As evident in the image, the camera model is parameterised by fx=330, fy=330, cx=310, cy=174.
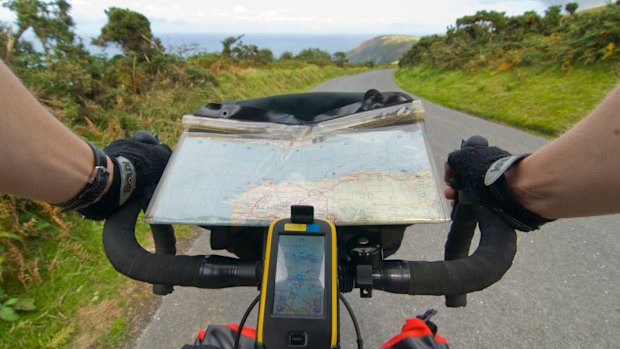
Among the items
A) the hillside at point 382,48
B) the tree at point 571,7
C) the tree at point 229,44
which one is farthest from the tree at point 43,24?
the hillside at point 382,48

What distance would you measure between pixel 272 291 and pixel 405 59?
39229 mm

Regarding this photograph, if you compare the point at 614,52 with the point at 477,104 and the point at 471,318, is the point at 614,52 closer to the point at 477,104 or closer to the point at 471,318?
the point at 477,104

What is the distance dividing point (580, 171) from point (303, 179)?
634 millimetres

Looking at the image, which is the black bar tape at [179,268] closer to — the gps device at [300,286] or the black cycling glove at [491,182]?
the gps device at [300,286]

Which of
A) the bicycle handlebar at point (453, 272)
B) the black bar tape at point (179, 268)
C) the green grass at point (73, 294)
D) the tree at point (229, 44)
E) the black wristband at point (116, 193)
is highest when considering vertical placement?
the black wristband at point (116, 193)

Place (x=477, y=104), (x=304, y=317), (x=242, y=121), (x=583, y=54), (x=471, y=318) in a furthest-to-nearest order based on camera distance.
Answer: (x=477, y=104) < (x=583, y=54) < (x=471, y=318) < (x=242, y=121) < (x=304, y=317)

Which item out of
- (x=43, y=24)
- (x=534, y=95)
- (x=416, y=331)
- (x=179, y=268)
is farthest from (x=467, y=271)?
(x=534, y=95)

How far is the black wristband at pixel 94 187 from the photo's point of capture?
809 millimetres


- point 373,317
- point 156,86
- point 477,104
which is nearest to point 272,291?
point 373,317

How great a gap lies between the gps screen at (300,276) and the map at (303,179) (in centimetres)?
10

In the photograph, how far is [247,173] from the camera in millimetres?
988

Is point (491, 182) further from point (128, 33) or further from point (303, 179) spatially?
point (128, 33)

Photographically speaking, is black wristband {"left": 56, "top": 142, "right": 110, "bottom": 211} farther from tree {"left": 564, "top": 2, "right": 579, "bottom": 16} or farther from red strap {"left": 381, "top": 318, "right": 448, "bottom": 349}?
tree {"left": 564, "top": 2, "right": 579, "bottom": 16}

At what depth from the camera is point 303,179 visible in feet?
3.17
